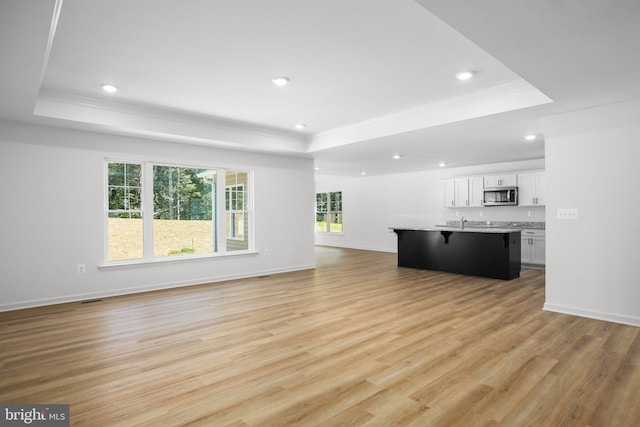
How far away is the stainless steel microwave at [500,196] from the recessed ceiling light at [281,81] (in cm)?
632

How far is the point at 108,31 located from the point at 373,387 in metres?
3.38

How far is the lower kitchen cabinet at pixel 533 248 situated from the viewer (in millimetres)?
7773

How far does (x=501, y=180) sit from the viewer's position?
8.41m

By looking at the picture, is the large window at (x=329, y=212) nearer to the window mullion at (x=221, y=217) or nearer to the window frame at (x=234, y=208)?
the window frame at (x=234, y=208)

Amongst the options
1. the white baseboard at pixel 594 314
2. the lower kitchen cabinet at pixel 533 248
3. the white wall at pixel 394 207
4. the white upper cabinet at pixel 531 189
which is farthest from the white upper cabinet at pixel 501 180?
the white baseboard at pixel 594 314

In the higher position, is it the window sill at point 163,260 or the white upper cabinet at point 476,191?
the white upper cabinet at point 476,191

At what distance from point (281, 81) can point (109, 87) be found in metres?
2.01

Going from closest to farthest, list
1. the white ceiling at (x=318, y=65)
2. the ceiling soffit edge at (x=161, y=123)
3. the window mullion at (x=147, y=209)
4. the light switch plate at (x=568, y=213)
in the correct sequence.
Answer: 1. the white ceiling at (x=318, y=65)
2. the light switch plate at (x=568, y=213)
3. the ceiling soffit edge at (x=161, y=123)
4. the window mullion at (x=147, y=209)

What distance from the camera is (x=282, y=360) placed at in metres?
2.92

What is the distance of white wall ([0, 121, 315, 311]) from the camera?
4609 mm

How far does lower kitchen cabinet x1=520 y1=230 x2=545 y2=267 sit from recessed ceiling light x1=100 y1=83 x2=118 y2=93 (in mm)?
8092

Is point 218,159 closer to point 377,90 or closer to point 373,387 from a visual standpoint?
point 377,90

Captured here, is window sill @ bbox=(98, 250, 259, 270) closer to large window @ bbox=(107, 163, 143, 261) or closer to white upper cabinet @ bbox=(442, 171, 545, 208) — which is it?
large window @ bbox=(107, 163, 143, 261)

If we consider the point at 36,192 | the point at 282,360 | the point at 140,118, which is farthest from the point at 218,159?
the point at 282,360
